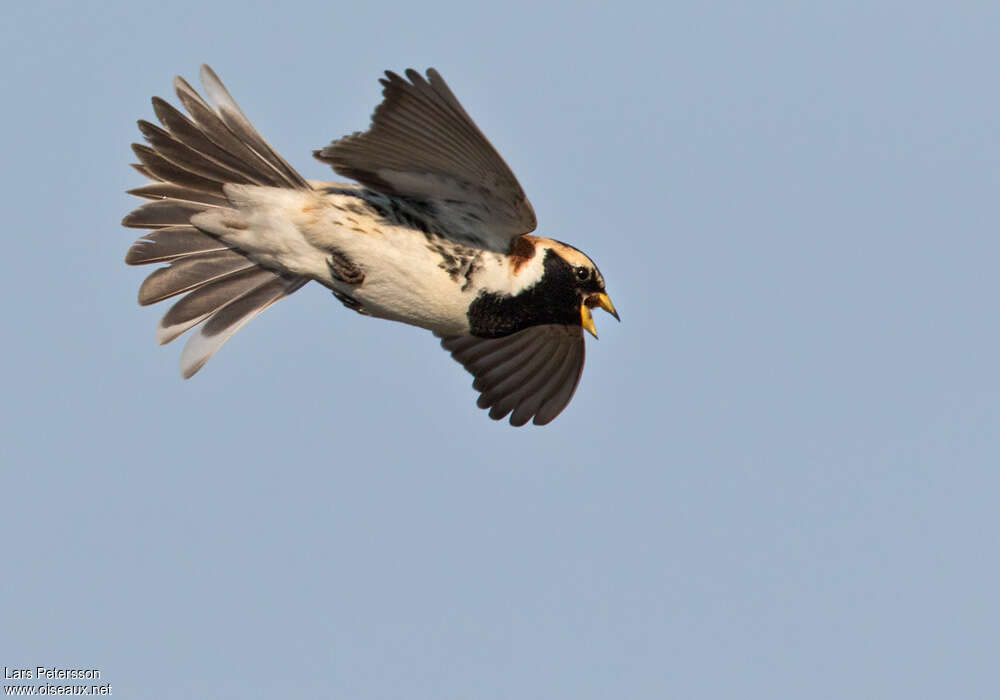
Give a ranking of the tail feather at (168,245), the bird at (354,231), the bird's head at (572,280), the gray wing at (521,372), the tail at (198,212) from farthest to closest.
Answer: the gray wing at (521,372)
the tail feather at (168,245)
the bird's head at (572,280)
the tail at (198,212)
the bird at (354,231)

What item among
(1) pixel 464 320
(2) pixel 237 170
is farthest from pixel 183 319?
(1) pixel 464 320

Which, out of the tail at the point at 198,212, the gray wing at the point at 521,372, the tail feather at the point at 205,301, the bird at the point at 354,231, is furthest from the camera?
the gray wing at the point at 521,372

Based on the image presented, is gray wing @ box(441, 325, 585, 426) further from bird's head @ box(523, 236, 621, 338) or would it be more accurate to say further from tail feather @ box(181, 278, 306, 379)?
tail feather @ box(181, 278, 306, 379)

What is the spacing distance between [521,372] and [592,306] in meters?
1.16

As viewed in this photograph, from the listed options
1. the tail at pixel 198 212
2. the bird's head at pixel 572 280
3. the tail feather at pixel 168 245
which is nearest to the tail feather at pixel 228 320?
the tail at pixel 198 212

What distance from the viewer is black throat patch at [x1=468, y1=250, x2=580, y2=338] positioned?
8789 millimetres

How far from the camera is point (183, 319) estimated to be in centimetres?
933

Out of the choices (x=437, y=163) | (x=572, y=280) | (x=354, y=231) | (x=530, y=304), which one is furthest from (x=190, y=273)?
(x=572, y=280)

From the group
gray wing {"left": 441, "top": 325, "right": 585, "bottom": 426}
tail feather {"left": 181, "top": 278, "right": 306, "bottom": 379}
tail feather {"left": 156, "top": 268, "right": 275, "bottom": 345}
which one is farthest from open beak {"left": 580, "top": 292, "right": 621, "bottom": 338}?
tail feather {"left": 156, "top": 268, "right": 275, "bottom": 345}

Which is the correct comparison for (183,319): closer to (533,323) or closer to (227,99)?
(227,99)

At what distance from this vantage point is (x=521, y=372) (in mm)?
10297

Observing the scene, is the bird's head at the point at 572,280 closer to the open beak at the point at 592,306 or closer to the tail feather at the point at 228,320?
the open beak at the point at 592,306

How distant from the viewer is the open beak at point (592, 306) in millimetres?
9242

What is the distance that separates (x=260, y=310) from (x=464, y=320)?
134cm
